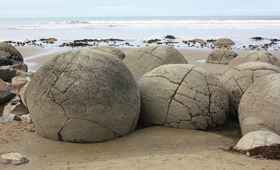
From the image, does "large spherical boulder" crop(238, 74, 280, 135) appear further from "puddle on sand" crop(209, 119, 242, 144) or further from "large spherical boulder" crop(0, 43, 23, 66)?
"large spherical boulder" crop(0, 43, 23, 66)

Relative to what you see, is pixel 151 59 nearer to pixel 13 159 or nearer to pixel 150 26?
pixel 13 159

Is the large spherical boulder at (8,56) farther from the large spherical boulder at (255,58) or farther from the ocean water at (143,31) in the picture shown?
the ocean water at (143,31)

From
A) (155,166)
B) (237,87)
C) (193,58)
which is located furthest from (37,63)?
(155,166)

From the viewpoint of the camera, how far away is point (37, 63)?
13.5m

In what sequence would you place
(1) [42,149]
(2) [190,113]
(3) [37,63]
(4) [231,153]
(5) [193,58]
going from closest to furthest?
(4) [231,153] < (1) [42,149] < (2) [190,113] < (3) [37,63] < (5) [193,58]

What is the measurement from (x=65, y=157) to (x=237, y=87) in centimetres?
355

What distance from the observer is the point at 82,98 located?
389 cm

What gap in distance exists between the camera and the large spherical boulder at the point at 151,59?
22.3ft

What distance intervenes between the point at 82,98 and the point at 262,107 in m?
A: 2.75

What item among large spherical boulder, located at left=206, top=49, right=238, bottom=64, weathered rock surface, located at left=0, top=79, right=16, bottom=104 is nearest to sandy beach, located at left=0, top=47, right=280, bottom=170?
weathered rock surface, located at left=0, top=79, right=16, bottom=104

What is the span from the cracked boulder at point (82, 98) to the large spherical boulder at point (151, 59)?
8.42 feet

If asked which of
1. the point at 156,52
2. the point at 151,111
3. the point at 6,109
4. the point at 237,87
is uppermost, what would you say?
the point at 156,52

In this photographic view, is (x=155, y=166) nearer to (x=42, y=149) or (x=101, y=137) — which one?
(x=101, y=137)

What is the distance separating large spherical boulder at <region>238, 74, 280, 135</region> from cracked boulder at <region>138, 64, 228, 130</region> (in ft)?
1.68
